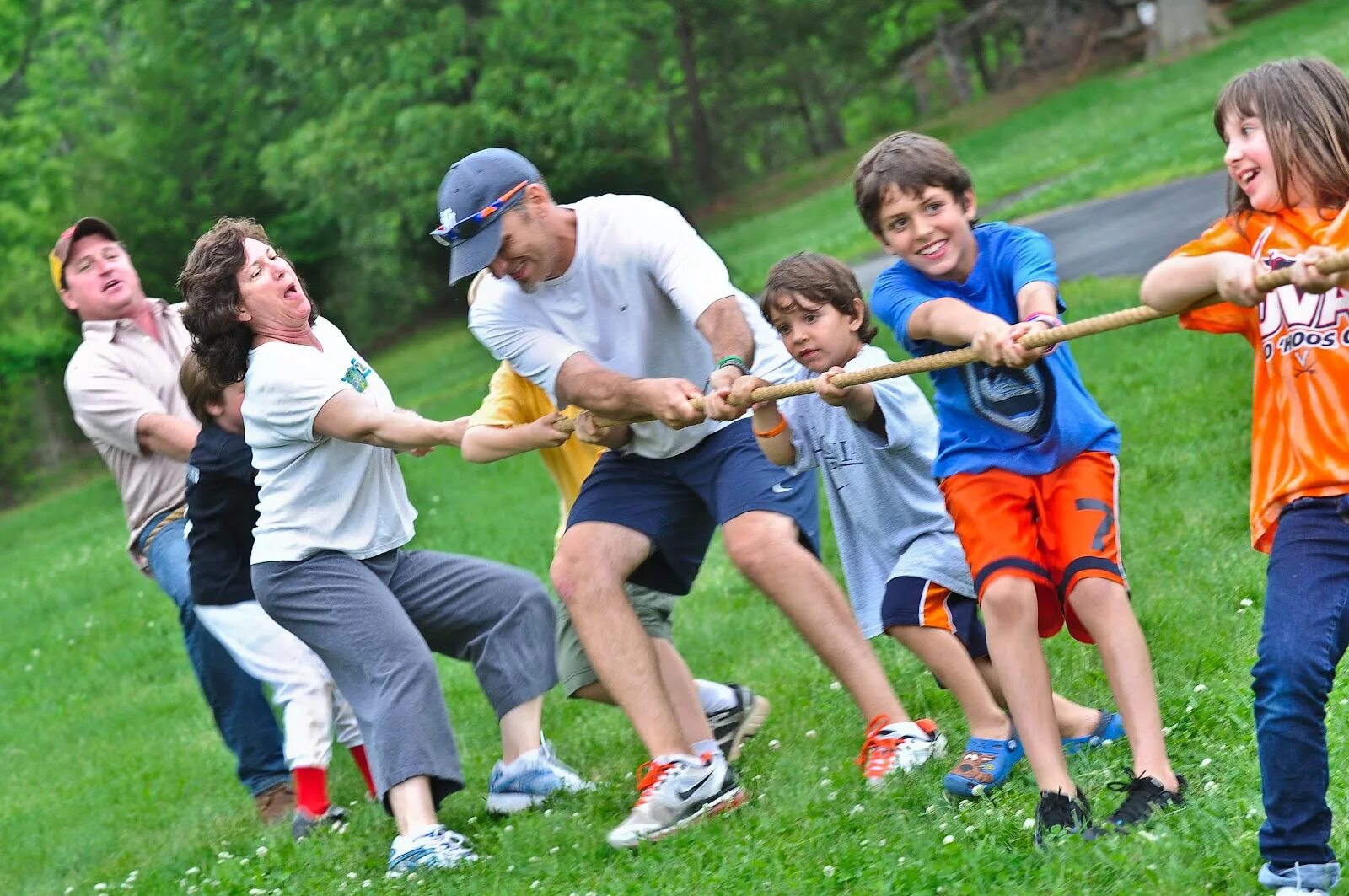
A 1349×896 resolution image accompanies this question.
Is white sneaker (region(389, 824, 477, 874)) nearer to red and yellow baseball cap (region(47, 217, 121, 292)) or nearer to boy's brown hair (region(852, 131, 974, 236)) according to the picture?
boy's brown hair (region(852, 131, 974, 236))

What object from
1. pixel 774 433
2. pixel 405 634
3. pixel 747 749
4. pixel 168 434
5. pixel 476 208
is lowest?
pixel 747 749

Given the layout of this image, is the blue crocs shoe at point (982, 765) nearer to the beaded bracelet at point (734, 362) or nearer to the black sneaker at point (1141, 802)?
the black sneaker at point (1141, 802)

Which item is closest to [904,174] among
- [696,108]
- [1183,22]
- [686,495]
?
[686,495]

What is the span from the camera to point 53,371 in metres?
29.4

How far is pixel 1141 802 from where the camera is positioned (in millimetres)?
3926

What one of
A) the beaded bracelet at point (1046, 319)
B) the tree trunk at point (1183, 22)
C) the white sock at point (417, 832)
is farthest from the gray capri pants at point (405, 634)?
the tree trunk at point (1183, 22)

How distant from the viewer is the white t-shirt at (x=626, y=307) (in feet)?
16.2

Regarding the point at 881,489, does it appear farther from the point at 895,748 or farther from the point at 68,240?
the point at 68,240

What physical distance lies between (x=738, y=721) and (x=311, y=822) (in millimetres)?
1554

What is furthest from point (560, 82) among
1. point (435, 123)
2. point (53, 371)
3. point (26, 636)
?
point (26, 636)

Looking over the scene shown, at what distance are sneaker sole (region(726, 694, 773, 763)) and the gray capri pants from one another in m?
0.67

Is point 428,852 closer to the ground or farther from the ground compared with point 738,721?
farther from the ground

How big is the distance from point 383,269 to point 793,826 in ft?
83.0

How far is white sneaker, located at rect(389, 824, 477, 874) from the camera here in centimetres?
500
